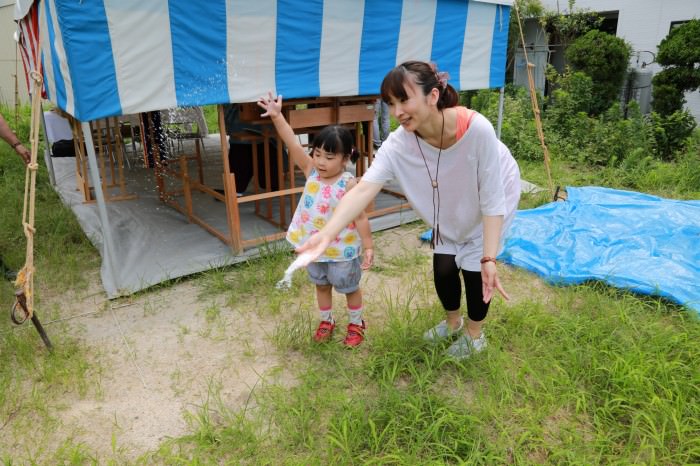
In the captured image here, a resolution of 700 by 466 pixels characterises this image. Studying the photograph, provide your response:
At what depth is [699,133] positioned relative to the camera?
23.4 feet

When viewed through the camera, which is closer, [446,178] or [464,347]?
[446,178]

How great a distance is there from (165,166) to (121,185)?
0.50 meters

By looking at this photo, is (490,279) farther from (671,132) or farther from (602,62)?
(602,62)

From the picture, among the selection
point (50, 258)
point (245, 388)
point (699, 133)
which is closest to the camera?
point (245, 388)

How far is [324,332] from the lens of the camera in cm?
279

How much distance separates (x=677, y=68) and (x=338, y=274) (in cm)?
693

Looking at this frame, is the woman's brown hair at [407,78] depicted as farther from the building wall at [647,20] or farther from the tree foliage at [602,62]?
the building wall at [647,20]

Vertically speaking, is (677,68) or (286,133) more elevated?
(677,68)

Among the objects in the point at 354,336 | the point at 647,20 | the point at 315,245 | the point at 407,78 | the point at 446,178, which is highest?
the point at 647,20

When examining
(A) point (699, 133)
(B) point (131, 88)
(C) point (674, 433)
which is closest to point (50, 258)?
(B) point (131, 88)

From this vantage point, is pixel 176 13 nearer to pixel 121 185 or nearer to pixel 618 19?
pixel 121 185

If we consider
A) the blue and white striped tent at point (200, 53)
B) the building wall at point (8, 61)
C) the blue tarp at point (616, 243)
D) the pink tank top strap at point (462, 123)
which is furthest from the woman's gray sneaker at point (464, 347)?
the building wall at point (8, 61)

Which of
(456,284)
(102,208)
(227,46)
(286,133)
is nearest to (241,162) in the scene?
(227,46)

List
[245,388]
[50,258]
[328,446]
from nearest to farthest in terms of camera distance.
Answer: [328,446] < [245,388] < [50,258]
